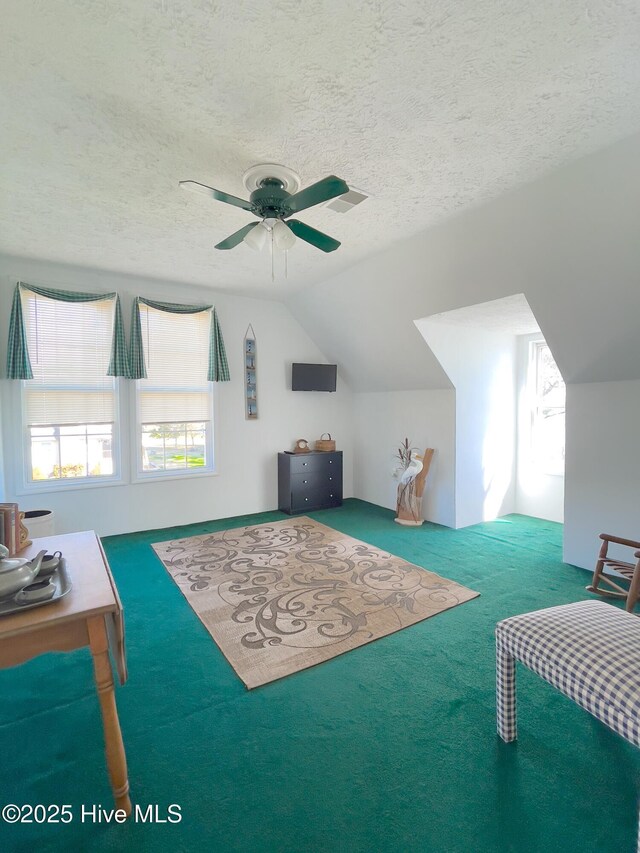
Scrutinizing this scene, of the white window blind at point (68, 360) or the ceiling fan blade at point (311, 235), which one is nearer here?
the ceiling fan blade at point (311, 235)

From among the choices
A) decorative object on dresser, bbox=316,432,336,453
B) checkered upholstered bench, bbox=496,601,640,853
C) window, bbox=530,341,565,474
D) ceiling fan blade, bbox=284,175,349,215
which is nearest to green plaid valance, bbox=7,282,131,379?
decorative object on dresser, bbox=316,432,336,453

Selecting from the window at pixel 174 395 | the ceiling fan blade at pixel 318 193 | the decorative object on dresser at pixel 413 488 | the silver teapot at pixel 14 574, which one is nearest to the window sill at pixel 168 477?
the window at pixel 174 395

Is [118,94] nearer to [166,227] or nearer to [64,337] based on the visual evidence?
[166,227]

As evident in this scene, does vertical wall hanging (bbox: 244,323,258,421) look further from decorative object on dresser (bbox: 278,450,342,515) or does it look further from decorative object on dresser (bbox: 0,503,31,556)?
decorative object on dresser (bbox: 0,503,31,556)

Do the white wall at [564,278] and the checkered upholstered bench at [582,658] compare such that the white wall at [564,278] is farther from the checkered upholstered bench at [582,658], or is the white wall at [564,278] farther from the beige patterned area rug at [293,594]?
the checkered upholstered bench at [582,658]

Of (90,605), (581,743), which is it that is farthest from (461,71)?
(581,743)

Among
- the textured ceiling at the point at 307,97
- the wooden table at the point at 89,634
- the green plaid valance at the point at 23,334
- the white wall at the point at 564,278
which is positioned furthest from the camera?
the green plaid valance at the point at 23,334

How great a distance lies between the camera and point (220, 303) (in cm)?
487

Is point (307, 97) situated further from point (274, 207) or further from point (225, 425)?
point (225, 425)

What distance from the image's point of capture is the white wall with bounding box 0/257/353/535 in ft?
12.8

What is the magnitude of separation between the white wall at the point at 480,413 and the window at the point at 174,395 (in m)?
2.59

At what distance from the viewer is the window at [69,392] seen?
392 cm

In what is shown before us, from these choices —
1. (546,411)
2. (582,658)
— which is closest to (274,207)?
(582,658)

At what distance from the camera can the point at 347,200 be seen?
2.58 meters
